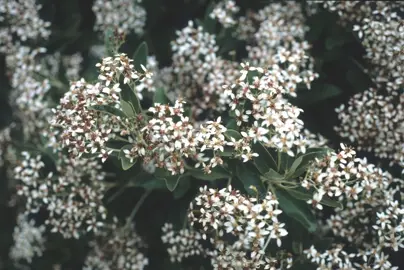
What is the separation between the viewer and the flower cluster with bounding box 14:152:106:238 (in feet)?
11.2

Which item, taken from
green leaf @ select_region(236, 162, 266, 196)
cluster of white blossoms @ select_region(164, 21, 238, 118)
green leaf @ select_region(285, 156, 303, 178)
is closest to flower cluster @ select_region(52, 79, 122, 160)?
green leaf @ select_region(236, 162, 266, 196)

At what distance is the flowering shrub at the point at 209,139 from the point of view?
9.14 ft

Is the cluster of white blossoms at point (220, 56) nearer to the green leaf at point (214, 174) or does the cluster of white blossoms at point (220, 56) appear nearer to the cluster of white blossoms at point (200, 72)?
the cluster of white blossoms at point (200, 72)

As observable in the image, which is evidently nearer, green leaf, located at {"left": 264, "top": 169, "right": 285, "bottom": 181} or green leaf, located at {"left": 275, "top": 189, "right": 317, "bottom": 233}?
green leaf, located at {"left": 264, "top": 169, "right": 285, "bottom": 181}

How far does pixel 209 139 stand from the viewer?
2777 mm

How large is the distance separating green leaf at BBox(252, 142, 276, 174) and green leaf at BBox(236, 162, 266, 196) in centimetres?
7

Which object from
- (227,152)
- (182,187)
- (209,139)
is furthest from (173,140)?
(182,187)

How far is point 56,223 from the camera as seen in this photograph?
11.2ft

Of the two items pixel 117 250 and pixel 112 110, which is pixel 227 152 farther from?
pixel 117 250

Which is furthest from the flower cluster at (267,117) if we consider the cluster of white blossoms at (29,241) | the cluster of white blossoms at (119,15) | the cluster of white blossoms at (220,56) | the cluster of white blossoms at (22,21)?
the cluster of white blossoms at (29,241)

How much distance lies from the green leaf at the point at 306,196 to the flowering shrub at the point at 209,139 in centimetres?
1

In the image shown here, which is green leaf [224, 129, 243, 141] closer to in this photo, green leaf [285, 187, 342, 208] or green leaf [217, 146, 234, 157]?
green leaf [217, 146, 234, 157]

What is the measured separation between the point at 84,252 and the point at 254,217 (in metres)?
2.13

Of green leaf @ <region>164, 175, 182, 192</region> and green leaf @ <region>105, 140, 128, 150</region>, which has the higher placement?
green leaf @ <region>105, 140, 128, 150</region>
